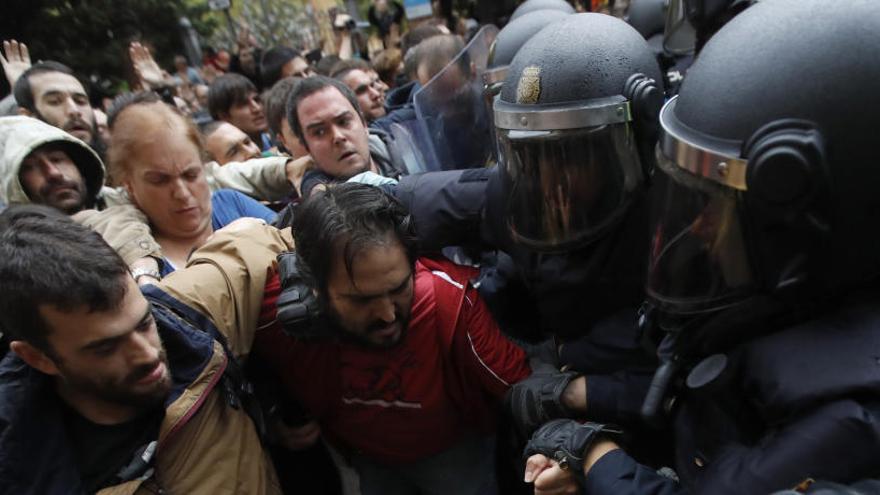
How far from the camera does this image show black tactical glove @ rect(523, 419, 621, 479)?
138 cm

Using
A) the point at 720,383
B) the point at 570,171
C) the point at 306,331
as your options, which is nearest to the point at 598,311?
the point at 570,171

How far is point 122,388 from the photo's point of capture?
1439 millimetres

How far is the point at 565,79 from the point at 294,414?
4.61ft

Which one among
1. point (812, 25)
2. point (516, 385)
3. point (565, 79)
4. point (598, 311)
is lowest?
point (516, 385)

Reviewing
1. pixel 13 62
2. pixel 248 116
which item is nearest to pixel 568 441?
pixel 248 116

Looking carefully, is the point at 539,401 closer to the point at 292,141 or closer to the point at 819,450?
the point at 819,450

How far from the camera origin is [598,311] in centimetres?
166

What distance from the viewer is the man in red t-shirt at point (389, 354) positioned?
1.68m

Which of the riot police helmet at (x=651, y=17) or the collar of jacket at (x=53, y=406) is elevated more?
the riot police helmet at (x=651, y=17)

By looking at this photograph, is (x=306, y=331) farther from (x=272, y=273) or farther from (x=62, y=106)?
(x=62, y=106)

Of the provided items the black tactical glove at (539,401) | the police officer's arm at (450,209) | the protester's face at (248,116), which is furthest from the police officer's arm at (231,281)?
the protester's face at (248,116)

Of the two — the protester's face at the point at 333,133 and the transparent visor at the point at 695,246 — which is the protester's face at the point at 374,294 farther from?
the protester's face at the point at 333,133

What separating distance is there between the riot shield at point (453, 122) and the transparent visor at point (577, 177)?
3.90ft

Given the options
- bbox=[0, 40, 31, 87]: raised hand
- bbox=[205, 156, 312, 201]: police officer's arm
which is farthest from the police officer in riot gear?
bbox=[0, 40, 31, 87]: raised hand
